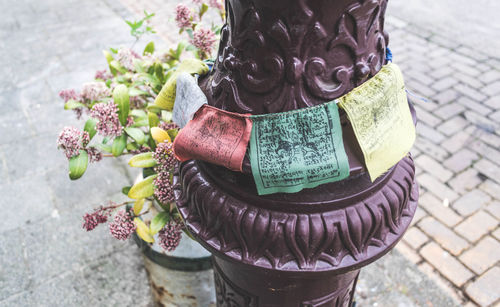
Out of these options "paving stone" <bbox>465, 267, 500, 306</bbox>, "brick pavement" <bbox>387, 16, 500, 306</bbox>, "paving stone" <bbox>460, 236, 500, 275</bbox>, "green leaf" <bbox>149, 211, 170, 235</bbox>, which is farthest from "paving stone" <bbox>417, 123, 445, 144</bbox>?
"green leaf" <bbox>149, 211, 170, 235</bbox>

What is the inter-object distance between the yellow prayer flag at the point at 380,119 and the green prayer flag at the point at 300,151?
5 centimetres

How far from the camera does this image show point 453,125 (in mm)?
3557

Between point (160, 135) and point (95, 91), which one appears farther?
point (95, 91)

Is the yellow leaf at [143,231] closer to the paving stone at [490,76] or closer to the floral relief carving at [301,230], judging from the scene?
the floral relief carving at [301,230]

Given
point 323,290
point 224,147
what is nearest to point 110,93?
point 224,147

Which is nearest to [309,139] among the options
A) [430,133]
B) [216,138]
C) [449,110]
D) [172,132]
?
[216,138]

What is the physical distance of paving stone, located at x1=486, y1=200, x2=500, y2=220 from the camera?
9.14 ft

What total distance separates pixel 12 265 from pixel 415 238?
8.94ft

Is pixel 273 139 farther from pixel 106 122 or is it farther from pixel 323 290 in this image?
pixel 106 122

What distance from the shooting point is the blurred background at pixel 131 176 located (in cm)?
237

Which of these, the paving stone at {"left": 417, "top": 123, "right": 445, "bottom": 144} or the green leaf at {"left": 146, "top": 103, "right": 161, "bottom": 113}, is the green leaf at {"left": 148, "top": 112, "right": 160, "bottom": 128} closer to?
the green leaf at {"left": 146, "top": 103, "right": 161, "bottom": 113}

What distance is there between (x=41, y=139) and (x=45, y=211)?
0.94m

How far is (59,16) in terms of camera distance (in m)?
5.56

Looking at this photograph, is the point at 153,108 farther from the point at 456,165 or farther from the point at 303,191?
the point at 456,165
